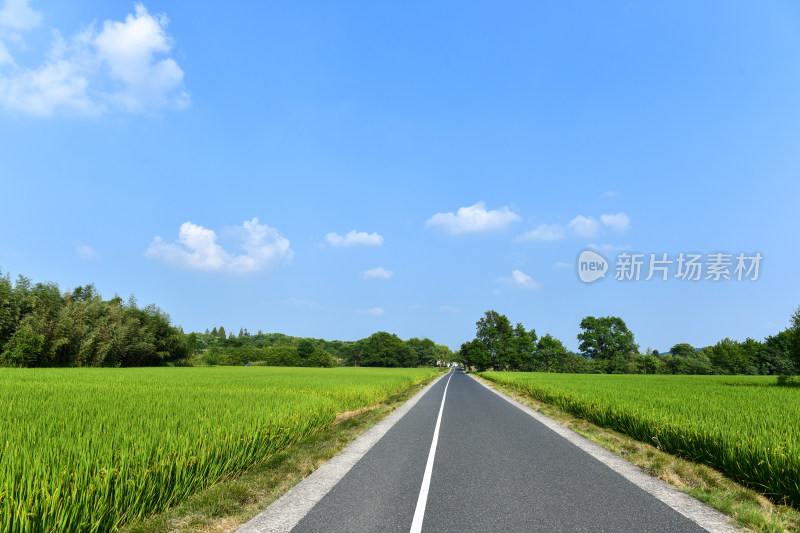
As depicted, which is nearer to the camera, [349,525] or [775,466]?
[349,525]

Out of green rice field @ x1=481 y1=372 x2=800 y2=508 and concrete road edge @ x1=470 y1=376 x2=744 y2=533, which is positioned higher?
green rice field @ x1=481 y1=372 x2=800 y2=508

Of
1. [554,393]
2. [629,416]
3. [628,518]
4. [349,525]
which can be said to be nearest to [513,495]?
[628,518]

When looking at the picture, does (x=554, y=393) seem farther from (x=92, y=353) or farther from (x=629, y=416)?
(x=92, y=353)

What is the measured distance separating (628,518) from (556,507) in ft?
3.11

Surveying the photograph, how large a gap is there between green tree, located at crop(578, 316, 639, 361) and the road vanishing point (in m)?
99.9

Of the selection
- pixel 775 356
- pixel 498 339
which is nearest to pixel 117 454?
pixel 498 339

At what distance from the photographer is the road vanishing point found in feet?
16.5

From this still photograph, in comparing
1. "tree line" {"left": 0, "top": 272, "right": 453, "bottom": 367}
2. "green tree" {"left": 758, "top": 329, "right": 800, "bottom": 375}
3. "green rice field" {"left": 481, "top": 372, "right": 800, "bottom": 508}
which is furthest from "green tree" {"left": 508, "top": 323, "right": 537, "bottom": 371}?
"green rice field" {"left": 481, "top": 372, "right": 800, "bottom": 508}

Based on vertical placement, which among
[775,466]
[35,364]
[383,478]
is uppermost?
[775,466]

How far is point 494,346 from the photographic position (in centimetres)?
9675

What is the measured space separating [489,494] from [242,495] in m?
4.04

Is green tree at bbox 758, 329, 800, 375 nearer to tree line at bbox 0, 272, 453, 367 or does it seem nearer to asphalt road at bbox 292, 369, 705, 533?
asphalt road at bbox 292, 369, 705, 533

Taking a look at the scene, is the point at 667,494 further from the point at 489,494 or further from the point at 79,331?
the point at 79,331

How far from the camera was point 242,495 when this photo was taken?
602cm
